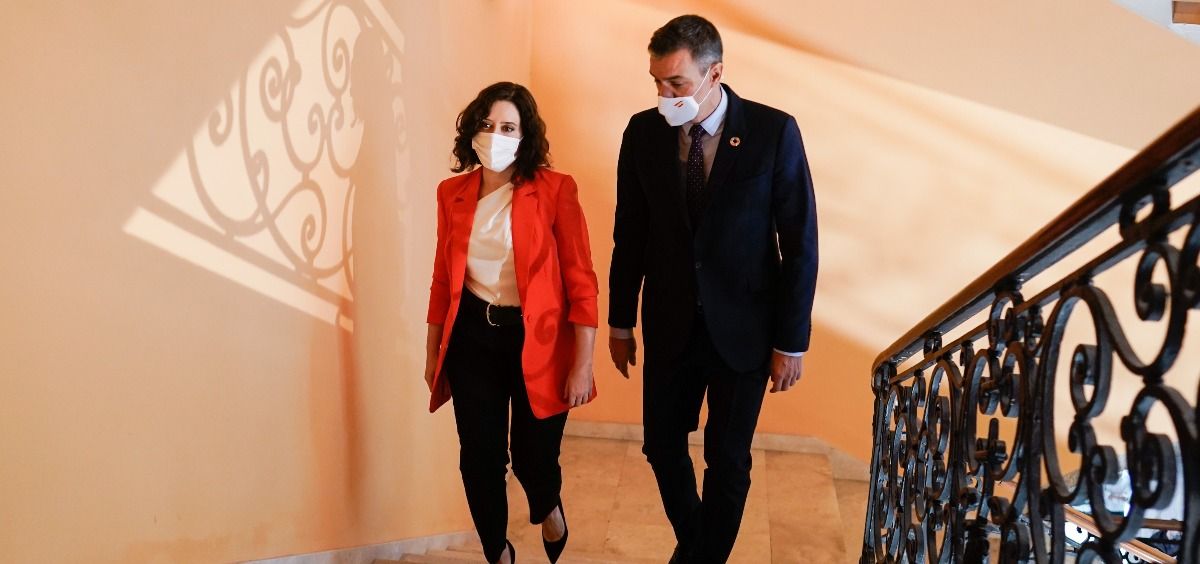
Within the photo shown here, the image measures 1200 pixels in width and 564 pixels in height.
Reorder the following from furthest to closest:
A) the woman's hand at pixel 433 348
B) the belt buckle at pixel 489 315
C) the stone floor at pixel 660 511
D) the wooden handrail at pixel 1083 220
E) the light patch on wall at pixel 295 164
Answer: the stone floor at pixel 660 511
the woman's hand at pixel 433 348
the belt buckle at pixel 489 315
the light patch on wall at pixel 295 164
the wooden handrail at pixel 1083 220

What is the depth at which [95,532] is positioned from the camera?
1946 millimetres

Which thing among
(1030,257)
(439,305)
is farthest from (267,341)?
(1030,257)

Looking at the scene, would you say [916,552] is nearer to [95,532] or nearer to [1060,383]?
[95,532]

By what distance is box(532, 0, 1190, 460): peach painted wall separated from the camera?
485 cm

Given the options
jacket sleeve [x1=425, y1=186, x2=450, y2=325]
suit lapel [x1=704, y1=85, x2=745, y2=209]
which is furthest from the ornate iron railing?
jacket sleeve [x1=425, y1=186, x2=450, y2=325]

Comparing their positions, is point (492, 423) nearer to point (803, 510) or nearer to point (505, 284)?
point (505, 284)

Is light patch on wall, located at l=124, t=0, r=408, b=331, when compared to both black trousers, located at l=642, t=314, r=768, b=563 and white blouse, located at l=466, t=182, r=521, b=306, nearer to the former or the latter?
white blouse, located at l=466, t=182, r=521, b=306

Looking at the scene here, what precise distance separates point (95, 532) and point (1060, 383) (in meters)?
4.33

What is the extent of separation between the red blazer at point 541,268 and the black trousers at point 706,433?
28 centimetres

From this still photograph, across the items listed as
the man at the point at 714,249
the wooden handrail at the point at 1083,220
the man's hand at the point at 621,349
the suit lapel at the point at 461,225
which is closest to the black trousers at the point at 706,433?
the man at the point at 714,249

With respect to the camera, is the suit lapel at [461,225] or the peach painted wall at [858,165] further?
the peach painted wall at [858,165]

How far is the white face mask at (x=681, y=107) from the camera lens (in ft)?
9.04

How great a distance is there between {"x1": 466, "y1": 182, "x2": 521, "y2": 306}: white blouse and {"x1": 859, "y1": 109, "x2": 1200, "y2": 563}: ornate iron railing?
1.11 metres

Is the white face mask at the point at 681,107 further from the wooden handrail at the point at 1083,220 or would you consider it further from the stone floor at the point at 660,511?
the stone floor at the point at 660,511
